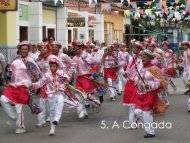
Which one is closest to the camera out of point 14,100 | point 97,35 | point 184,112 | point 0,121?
point 14,100

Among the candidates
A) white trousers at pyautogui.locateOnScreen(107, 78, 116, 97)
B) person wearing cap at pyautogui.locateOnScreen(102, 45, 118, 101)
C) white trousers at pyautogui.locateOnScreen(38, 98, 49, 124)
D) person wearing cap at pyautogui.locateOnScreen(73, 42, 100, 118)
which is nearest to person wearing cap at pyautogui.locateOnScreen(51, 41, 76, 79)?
person wearing cap at pyautogui.locateOnScreen(73, 42, 100, 118)

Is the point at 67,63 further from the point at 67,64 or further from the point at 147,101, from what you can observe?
the point at 147,101

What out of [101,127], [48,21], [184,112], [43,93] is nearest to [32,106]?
[43,93]

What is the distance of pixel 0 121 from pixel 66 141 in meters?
3.37

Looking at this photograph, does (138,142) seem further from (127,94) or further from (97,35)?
(97,35)

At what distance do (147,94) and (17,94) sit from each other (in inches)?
104

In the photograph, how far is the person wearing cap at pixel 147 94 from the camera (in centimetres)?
1006

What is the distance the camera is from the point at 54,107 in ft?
35.6

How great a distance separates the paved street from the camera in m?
10.0

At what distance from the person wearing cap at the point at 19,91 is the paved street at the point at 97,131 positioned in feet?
1.13

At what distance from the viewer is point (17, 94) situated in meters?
11.0


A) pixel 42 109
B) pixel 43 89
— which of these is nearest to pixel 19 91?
pixel 43 89

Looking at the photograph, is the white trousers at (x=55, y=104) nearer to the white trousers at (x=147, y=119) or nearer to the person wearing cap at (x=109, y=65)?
the white trousers at (x=147, y=119)

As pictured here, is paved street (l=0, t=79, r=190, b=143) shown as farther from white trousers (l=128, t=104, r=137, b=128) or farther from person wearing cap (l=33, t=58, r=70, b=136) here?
person wearing cap (l=33, t=58, r=70, b=136)
